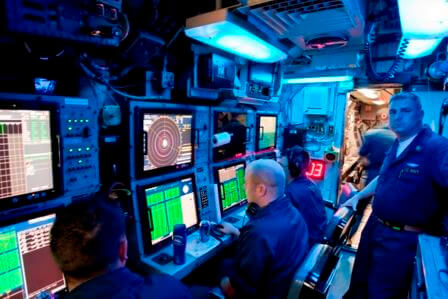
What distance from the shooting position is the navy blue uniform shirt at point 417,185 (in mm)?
1827

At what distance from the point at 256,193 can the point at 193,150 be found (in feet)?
2.48

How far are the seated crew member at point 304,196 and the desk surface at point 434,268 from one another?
783mm

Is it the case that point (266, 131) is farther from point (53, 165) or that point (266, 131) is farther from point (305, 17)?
point (53, 165)

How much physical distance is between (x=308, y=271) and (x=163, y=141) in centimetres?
125

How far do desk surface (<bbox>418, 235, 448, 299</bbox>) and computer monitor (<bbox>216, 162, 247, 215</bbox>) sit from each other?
1.51 metres

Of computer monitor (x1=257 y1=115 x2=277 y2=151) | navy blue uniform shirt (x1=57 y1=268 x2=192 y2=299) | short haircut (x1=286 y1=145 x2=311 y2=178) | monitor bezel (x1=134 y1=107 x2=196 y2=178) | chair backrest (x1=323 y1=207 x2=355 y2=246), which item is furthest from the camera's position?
computer monitor (x1=257 y1=115 x2=277 y2=151)

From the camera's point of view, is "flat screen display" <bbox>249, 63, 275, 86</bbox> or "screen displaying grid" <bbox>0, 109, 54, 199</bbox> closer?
"screen displaying grid" <bbox>0, 109, 54, 199</bbox>

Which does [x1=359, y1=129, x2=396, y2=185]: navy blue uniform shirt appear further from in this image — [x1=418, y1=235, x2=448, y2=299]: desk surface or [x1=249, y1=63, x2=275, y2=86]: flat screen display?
[x1=418, y1=235, x2=448, y2=299]: desk surface

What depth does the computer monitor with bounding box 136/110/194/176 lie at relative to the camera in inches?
70.9

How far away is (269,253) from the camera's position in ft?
4.68

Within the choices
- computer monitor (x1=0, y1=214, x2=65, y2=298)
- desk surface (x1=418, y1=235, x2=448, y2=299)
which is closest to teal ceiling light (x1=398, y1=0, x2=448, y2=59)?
desk surface (x1=418, y1=235, x2=448, y2=299)

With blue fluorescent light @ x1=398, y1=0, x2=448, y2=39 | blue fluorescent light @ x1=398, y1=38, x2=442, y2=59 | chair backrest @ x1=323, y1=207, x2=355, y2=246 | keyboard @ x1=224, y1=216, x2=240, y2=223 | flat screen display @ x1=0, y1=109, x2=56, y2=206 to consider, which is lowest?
keyboard @ x1=224, y1=216, x2=240, y2=223

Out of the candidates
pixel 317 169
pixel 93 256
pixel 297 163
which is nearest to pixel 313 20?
pixel 297 163

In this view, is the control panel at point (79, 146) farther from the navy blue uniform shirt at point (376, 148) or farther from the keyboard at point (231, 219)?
the navy blue uniform shirt at point (376, 148)
